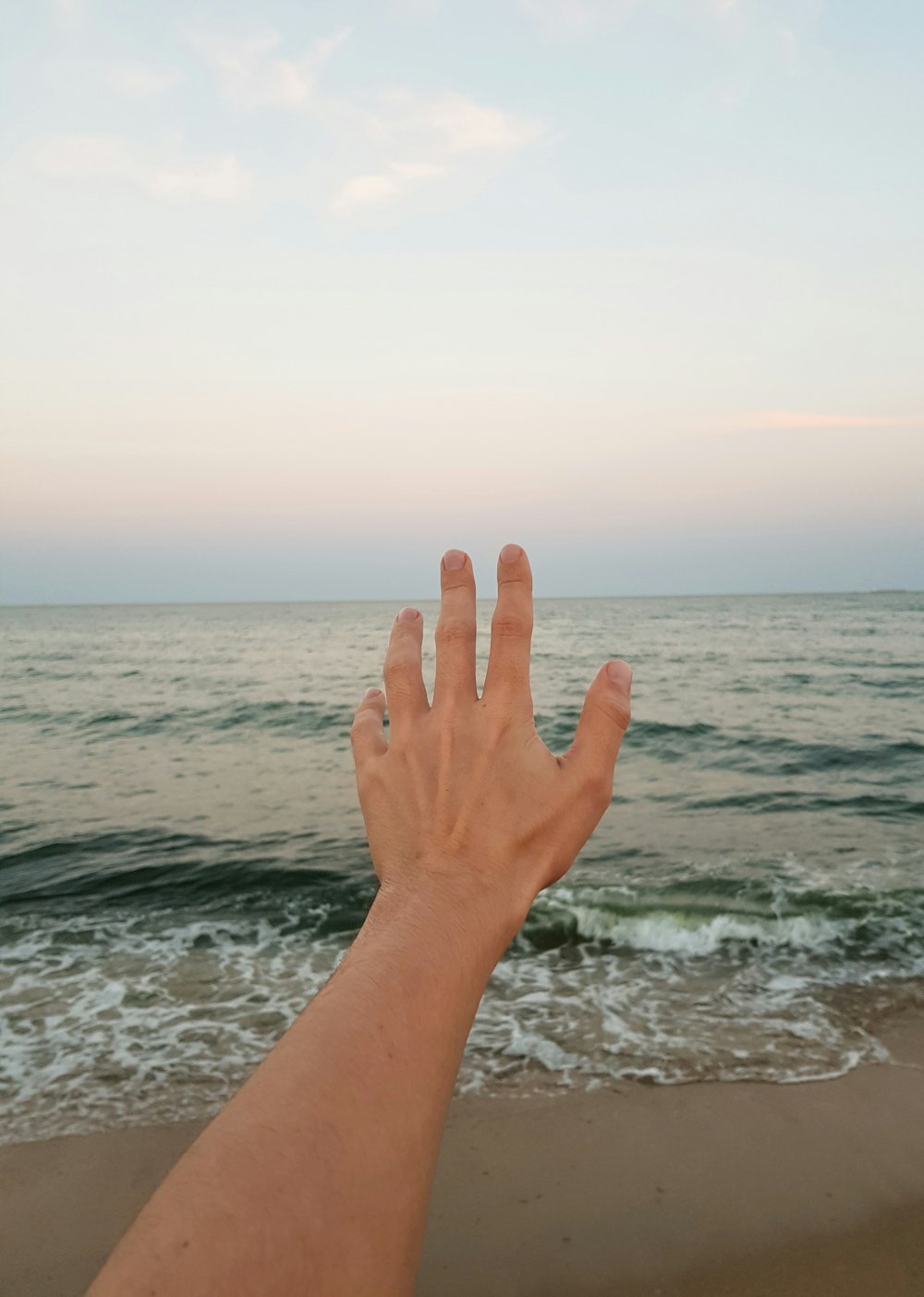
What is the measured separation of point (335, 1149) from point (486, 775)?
55 centimetres

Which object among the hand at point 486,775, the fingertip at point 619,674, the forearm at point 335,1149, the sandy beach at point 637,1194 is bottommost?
the sandy beach at point 637,1194

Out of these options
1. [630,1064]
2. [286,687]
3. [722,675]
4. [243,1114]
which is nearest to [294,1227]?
[243,1114]

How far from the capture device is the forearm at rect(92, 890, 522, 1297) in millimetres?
753

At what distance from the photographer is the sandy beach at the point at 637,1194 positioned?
7.98ft

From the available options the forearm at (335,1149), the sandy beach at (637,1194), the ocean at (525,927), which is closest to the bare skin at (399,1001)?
the forearm at (335,1149)

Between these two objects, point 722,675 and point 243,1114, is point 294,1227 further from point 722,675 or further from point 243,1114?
point 722,675

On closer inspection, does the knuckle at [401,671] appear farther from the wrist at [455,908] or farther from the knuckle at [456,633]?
the wrist at [455,908]

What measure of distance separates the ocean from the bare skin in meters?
2.72

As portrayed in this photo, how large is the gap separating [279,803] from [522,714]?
8207 millimetres

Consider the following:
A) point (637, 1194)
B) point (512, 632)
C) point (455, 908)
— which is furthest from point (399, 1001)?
point (637, 1194)

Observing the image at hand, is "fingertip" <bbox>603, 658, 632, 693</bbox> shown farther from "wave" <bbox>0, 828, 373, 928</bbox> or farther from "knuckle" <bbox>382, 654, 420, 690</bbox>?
"wave" <bbox>0, 828, 373, 928</bbox>

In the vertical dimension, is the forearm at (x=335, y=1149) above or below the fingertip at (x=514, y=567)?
below

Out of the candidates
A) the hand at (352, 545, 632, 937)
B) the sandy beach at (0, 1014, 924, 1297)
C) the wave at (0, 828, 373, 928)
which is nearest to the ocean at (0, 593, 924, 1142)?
the wave at (0, 828, 373, 928)

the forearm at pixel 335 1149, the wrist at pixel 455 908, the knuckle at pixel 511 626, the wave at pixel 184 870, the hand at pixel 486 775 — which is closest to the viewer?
the forearm at pixel 335 1149
